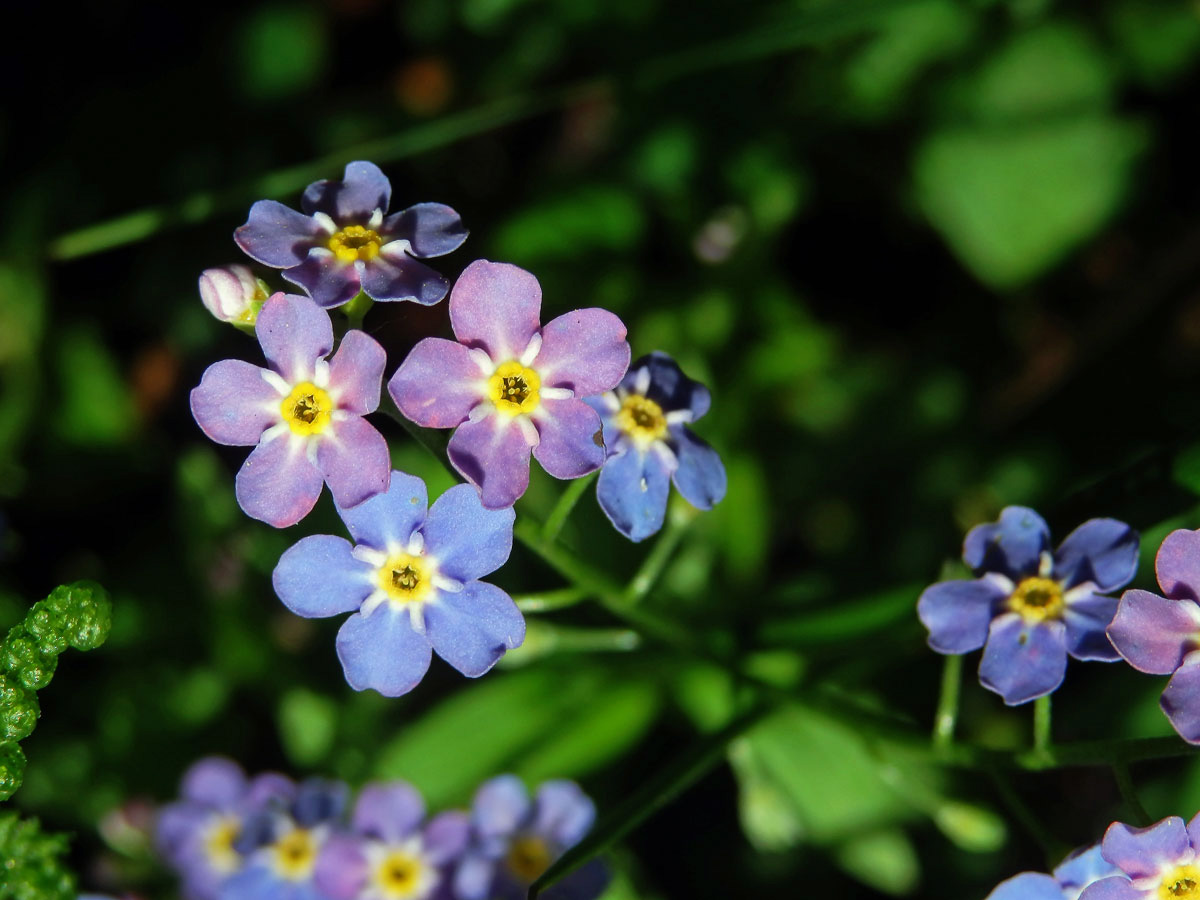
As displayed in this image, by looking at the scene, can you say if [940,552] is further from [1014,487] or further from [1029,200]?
[1029,200]

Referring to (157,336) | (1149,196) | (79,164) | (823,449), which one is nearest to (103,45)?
(79,164)

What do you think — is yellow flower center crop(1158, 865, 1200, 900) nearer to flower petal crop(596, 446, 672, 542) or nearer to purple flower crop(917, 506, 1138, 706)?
purple flower crop(917, 506, 1138, 706)

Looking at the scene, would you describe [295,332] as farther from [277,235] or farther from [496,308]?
[496,308]

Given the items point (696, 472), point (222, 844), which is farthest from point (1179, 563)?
point (222, 844)

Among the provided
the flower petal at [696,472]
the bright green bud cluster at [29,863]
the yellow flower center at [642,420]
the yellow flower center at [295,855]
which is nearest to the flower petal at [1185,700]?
the flower petal at [696,472]

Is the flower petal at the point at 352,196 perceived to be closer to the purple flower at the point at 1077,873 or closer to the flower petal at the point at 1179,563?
the flower petal at the point at 1179,563
